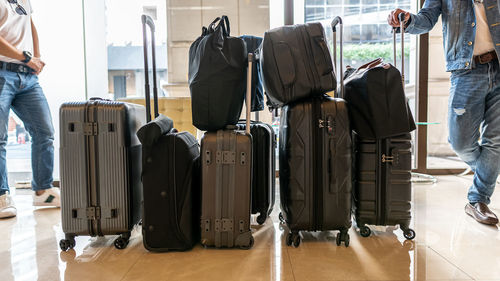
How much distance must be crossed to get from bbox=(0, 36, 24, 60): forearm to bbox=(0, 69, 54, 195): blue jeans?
0.43 ft

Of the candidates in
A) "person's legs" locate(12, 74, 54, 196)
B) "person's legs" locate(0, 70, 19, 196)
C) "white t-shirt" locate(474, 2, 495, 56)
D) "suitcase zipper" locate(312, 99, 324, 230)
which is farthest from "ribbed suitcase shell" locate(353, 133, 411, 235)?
"person's legs" locate(0, 70, 19, 196)

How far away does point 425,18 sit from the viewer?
6.64 ft

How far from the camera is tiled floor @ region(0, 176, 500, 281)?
4.16 feet

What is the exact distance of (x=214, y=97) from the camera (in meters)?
1.51

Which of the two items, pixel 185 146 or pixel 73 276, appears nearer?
pixel 73 276

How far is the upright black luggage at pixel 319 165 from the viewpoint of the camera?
4.96 ft

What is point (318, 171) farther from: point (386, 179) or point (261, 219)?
point (261, 219)

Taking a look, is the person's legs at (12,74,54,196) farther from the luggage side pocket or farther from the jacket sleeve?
the jacket sleeve

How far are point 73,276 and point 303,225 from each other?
3.32 ft

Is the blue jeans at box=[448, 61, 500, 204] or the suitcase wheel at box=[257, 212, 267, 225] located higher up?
the blue jeans at box=[448, 61, 500, 204]

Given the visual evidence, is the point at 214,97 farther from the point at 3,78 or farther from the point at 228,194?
the point at 3,78

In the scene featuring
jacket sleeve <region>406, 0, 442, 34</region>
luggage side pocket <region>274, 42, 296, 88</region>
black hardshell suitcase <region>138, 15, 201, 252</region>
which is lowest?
black hardshell suitcase <region>138, 15, 201, 252</region>

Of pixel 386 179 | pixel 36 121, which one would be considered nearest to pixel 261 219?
pixel 386 179

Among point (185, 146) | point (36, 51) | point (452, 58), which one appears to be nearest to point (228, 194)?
point (185, 146)
